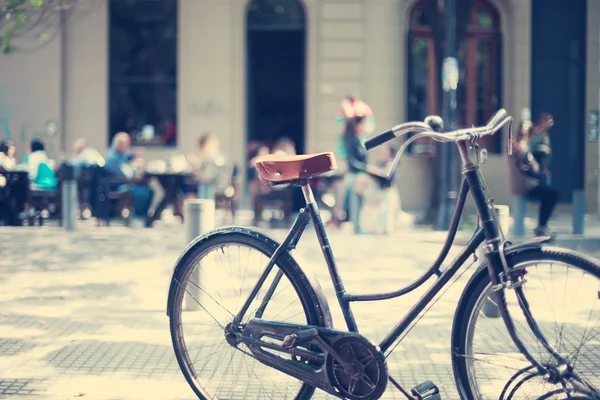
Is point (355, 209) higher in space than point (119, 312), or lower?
higher

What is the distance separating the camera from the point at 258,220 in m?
14.3

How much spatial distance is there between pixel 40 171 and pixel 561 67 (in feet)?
31.2

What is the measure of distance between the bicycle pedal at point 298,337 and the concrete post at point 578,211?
8.87 meters

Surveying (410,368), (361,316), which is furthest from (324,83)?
(410,368)

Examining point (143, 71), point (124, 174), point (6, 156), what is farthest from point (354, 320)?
point (143, 71)

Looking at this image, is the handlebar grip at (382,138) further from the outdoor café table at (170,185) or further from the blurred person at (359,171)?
the outdoor café table at (170,185)

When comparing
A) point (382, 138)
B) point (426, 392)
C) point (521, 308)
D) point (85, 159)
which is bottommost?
point (426, 392)

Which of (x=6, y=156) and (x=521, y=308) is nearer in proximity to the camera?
Result: (x=521, y=308)

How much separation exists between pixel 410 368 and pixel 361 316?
1599mm

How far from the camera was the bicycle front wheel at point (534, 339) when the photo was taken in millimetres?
3697

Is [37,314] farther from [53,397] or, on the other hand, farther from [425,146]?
[425,146]

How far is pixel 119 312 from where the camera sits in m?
7.37

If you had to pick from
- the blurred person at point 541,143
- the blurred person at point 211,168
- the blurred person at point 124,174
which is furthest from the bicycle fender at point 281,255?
the blurred person at point 211,168

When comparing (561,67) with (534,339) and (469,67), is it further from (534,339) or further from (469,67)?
(534,339)
